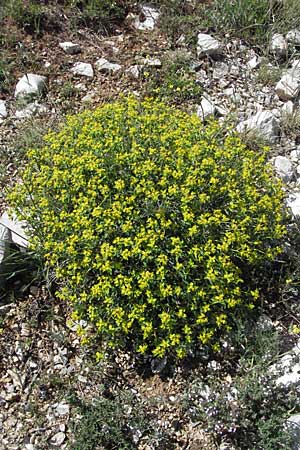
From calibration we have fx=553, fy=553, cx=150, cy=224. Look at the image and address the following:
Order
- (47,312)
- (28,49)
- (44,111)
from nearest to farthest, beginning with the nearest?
1. (47,312)
2. (44,111)
3. (28,49)

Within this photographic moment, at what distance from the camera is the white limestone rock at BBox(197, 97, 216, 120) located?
526cm

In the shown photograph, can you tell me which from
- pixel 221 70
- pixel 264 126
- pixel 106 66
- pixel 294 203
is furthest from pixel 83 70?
pixel 294 203

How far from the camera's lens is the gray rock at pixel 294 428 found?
366 centimetres

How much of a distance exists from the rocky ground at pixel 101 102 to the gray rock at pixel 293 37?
0.01m

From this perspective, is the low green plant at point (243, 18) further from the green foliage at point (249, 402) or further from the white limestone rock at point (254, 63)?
the green foliage at point (249, 402)

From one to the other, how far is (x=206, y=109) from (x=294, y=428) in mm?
2980

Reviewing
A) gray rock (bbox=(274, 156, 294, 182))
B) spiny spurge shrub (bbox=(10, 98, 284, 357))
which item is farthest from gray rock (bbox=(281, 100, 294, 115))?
spiny spurge shrub (bbox=(10, 98, 284, 357))

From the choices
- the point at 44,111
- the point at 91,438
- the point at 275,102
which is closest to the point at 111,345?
the point at 91,438

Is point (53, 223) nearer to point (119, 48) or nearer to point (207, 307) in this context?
point (207, 307)

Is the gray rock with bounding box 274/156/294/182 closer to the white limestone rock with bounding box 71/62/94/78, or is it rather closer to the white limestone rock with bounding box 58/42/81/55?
the white limestone rock with bounding box 71/62/94/78

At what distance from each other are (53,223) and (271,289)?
5.82 ft

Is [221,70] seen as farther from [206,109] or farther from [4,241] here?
[4,241]

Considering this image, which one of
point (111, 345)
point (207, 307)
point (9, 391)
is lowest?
point (9, 391)

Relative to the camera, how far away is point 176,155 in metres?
4.08
